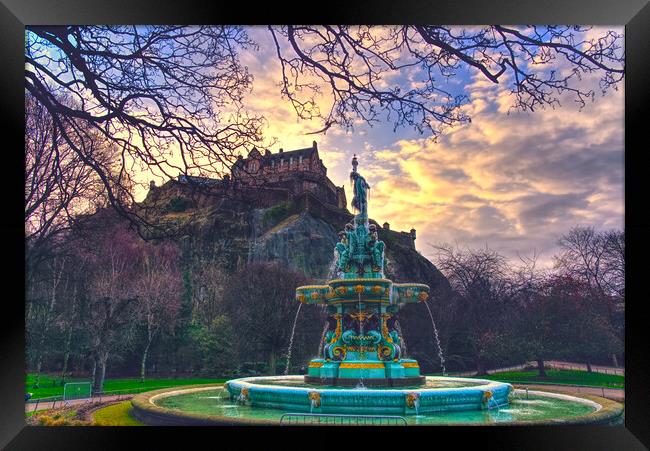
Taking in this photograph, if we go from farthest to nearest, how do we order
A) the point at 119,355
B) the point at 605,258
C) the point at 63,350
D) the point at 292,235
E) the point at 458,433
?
1. the point at 292,235
2. the point at 605,258
3. the point at 119,355
4. the point at 63,350
5. the point at 458,433

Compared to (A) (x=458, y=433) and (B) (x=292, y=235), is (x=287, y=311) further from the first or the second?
(A) (x=458, y=433)

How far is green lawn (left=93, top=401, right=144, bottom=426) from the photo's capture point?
12641mm

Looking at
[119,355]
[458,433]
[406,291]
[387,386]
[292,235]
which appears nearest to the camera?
[458,433]

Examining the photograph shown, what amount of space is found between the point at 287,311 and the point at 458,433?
22049 mm

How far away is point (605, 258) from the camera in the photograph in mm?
30625

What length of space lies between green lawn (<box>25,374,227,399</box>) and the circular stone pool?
9841 millimetres

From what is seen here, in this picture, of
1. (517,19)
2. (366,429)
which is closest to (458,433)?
(366,429)

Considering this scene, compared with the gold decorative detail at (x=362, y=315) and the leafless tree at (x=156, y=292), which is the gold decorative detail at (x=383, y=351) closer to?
the gold decorative detail at (x=362, y=315)

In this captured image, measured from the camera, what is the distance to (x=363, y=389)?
40.7 ft

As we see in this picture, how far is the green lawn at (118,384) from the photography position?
75.7ft

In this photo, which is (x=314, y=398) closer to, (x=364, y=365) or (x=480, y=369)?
(x=364, y=365)

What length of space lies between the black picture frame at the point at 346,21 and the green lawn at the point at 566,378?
18.1m

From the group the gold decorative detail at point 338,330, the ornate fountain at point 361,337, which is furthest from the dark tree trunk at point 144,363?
the gold decorative detail at point 338,330

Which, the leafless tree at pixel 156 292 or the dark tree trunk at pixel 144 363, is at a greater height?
the leafless tree at pixel 156 292
